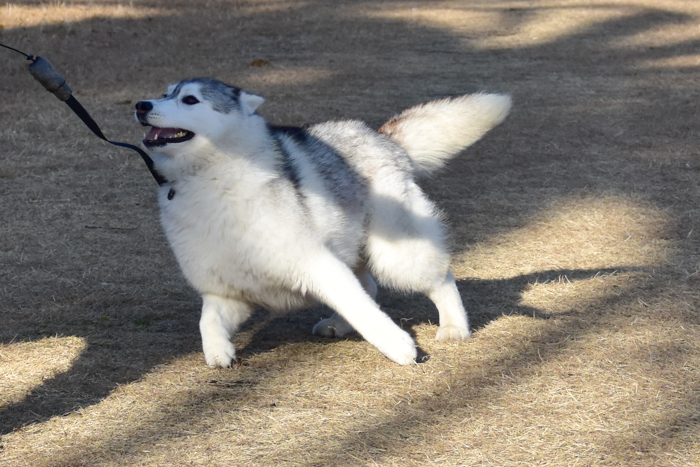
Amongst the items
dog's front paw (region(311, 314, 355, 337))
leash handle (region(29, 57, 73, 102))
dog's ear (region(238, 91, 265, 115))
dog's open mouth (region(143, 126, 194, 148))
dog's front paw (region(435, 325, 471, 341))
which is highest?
leash handle (region(29, 57, 73, 102))

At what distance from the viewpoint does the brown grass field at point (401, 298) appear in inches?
113

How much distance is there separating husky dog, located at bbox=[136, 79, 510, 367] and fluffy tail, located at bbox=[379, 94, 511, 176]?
369mm

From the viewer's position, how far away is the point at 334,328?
12.8 ft

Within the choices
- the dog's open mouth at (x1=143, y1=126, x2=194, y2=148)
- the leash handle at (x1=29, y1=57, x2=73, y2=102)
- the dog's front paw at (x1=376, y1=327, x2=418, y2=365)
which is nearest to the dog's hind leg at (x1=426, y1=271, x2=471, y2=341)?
the dog's front paw at (x1=376, y1=327, x2=418, y2=365)

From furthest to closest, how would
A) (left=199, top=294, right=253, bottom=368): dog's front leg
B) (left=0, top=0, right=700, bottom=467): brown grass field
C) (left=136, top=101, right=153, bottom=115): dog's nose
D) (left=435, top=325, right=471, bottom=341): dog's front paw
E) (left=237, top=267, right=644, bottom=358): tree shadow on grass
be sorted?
(left=237, top=267, right=644, bottom=358): tree shadow on grass, (left=435, top=325, right=471, bottom=341): dog's front paw, (left=199, top=294, right=253, bottom=368): dog's front leg, (left=136, top=101, right=153, bottom=115): dog's nose, (left=0, top=0, right=700, bottom=467): brown grass field

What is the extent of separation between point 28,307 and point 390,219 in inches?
75.9

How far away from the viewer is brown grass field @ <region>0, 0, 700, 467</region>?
288cm

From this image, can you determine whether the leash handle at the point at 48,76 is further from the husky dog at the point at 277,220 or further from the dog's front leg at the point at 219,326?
the dog's front leg at the point at 219,326

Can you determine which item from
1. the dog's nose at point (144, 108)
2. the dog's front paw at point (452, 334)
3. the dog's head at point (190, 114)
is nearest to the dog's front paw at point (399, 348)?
the dog's front paw at point (452, 334)

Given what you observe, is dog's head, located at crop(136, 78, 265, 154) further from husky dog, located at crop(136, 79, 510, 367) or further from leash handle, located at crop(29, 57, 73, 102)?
leash handle, located at crop(29, 57, 73, 102)

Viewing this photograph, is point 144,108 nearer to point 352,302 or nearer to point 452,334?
point 352,302

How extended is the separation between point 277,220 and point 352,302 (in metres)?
0.44

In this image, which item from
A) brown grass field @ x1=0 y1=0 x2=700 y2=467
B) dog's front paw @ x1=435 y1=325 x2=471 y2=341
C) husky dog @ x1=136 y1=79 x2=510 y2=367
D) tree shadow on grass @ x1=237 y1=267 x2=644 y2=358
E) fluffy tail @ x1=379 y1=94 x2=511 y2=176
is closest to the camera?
brown grass field @ x1=0 y1=0 x2=700 y2=467

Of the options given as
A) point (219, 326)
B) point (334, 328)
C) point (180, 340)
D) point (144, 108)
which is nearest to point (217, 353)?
point (219, 326)
